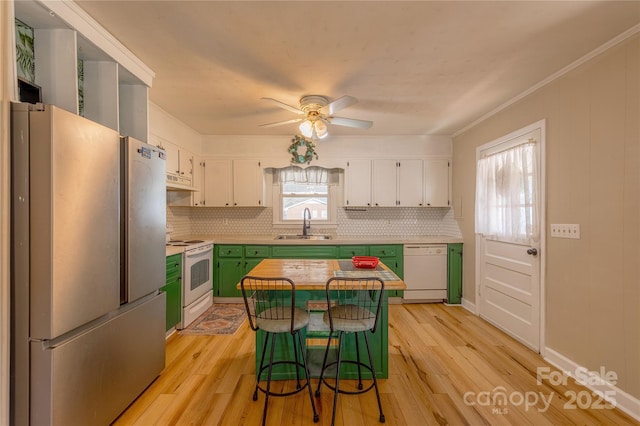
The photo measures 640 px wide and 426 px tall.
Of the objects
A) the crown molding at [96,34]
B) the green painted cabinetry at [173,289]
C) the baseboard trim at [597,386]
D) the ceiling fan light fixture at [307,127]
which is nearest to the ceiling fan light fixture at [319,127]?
the ceiling fan light fixture at [307,127]

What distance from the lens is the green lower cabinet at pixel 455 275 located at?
159 inches

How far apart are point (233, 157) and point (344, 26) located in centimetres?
301

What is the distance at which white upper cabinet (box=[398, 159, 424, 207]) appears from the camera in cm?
442

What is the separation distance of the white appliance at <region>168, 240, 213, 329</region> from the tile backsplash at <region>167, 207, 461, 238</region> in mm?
771

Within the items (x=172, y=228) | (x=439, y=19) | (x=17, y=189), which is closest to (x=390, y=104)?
(x=439, y=19)

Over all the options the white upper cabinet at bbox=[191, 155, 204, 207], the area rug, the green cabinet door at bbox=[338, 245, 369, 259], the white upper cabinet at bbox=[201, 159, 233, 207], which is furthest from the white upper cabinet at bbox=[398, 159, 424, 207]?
the white upper cabinet at bbox=[191, 155, 204, 207]

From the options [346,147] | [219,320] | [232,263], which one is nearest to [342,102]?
[346,147]

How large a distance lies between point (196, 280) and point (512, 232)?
3612mm

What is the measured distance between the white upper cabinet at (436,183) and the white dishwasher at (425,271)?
75cm

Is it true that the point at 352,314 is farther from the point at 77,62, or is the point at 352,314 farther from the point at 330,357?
the point at 77,62

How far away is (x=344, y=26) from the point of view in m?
1.84

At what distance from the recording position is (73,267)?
1463mm

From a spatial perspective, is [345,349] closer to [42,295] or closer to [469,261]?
[42,295]

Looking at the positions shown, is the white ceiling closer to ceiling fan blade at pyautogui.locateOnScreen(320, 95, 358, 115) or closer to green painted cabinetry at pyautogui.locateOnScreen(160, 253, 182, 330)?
ceiling fan blade at pyautogui.locateOnScreen(320, 95, 358, 115)
